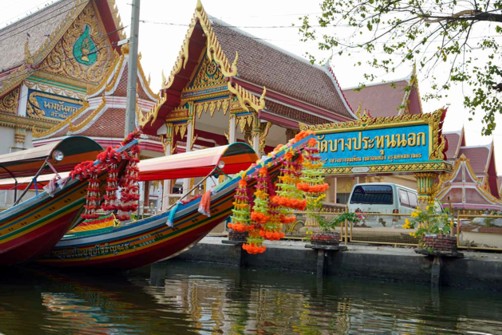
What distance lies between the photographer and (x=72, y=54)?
89.1ft

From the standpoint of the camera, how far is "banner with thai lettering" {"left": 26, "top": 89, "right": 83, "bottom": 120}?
25234 millimetres

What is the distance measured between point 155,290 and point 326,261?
4139 millimetres

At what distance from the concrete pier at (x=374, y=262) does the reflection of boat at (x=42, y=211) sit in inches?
164

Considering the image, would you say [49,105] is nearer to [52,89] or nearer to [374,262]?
[52,89]

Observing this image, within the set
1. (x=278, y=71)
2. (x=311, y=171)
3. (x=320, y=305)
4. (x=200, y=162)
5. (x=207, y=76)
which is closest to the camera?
(x=320, y=305)

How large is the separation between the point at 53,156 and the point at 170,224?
2.76 metres

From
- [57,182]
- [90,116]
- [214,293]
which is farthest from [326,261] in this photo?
[90,116]

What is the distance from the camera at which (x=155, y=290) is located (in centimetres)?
984

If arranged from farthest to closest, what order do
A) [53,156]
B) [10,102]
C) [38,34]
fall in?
[38,34] < [10,102] < [53,156]

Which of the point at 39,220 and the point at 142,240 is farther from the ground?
the point at 39,220

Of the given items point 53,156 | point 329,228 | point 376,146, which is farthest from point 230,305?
point 376,146

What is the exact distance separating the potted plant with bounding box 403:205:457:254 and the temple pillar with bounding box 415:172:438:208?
1.95 m

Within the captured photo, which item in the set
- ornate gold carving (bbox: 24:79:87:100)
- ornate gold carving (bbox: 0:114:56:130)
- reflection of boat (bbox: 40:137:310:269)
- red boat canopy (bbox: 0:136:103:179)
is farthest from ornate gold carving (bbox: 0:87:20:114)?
reflection of boat (bbox: 40:137:310:269)

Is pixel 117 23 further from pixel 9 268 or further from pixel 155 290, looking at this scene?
pixel 155 290
